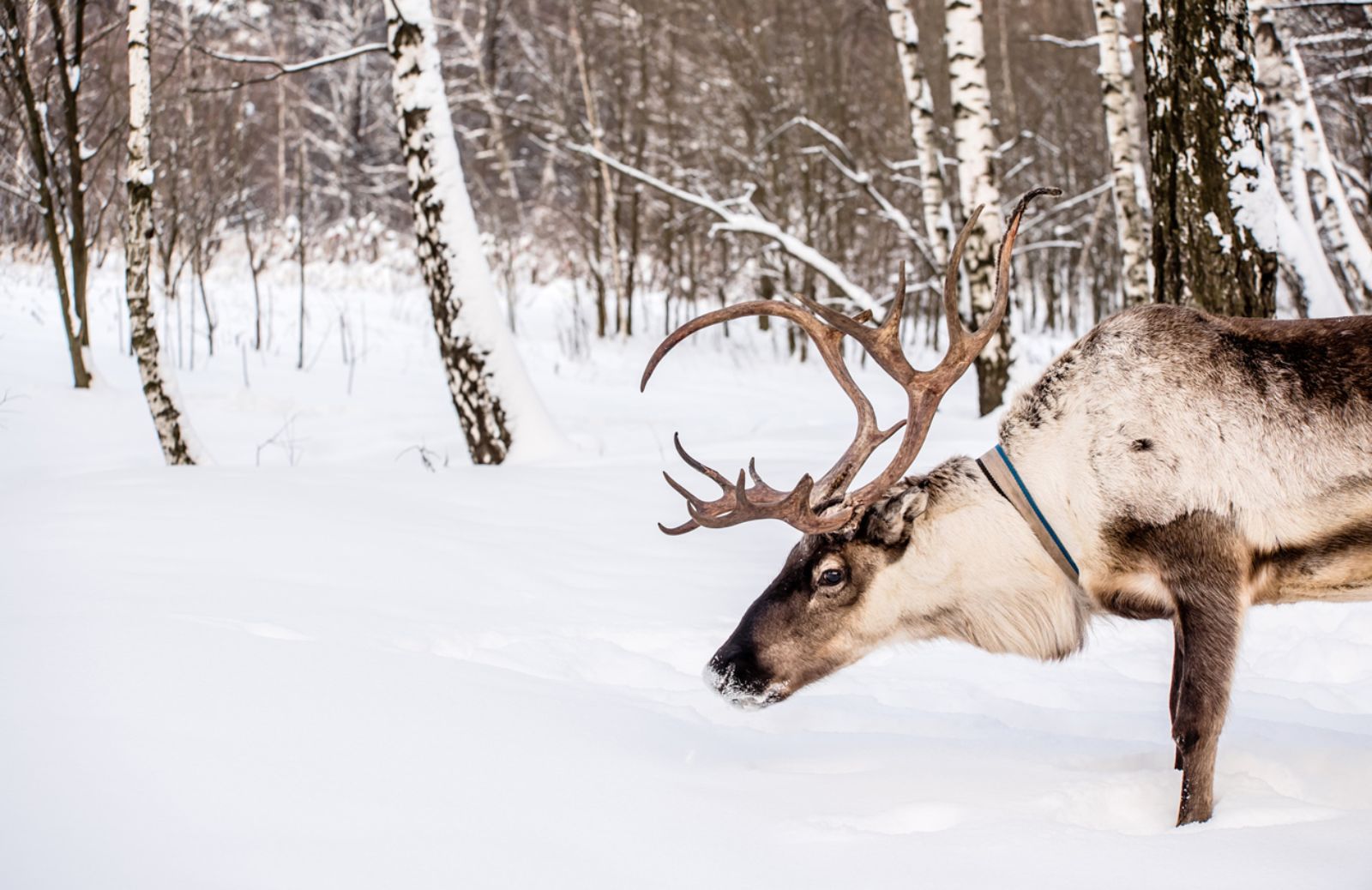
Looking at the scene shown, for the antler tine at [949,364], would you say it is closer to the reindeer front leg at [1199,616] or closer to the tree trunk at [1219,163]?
the reindeer front leg at [1199,616]

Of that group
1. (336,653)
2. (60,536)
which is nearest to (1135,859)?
(336,653)

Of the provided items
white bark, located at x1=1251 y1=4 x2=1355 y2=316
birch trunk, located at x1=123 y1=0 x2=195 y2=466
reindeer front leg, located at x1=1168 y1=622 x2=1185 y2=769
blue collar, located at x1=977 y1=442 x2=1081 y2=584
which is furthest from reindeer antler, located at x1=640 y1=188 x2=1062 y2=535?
birch trunk, located at x1=123 y1=0 x2=195 y2=466

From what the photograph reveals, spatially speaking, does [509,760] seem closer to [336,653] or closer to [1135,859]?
[336,653]

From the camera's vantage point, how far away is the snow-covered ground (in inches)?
72.1

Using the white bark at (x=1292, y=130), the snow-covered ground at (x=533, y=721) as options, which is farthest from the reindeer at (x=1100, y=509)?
the white bark at (x=1292, y=130)

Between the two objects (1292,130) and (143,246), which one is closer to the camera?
(143,246)

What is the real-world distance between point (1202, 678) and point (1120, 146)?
30.4 feet

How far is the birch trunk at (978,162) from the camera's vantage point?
7.91 metres

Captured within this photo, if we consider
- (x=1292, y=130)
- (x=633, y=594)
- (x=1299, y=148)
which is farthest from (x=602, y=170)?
(x=633, y=594)

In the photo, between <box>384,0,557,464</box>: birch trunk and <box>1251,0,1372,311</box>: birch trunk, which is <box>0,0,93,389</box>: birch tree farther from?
<box>1251,0,1372,311</box>: birch trunk

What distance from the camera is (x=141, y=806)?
1.82 metres

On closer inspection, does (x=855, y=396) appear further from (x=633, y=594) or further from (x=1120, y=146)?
(x=1120, y=146)

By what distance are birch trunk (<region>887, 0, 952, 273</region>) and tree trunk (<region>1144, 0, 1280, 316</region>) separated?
491 cm

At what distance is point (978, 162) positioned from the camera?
794 cm
